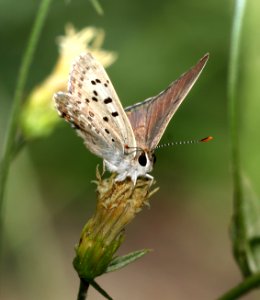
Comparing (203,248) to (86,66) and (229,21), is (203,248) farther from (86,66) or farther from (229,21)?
(86,66)

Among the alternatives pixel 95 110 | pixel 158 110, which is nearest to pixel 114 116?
pixel 95 110

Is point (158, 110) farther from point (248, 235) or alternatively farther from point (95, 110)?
point (248, 235)

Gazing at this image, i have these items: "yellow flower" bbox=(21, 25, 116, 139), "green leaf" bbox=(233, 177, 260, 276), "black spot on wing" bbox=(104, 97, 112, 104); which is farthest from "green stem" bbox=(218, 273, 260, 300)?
"yellow flower" bbox=(21, 25, 116, 139)

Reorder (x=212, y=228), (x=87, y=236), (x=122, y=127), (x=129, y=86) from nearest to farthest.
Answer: (x=87, y=236) < (x=122, y=127) < (x=129, y=86) < (x=212, y=228)

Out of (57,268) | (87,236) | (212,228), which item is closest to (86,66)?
(87,236)

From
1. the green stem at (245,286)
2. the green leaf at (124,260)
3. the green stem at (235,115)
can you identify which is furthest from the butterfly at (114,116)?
the green stem at (245,286)

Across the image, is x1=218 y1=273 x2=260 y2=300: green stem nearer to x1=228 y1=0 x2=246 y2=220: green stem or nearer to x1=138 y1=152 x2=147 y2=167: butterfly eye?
x1=228 y1=0 x2=246 y2=220: green stem
